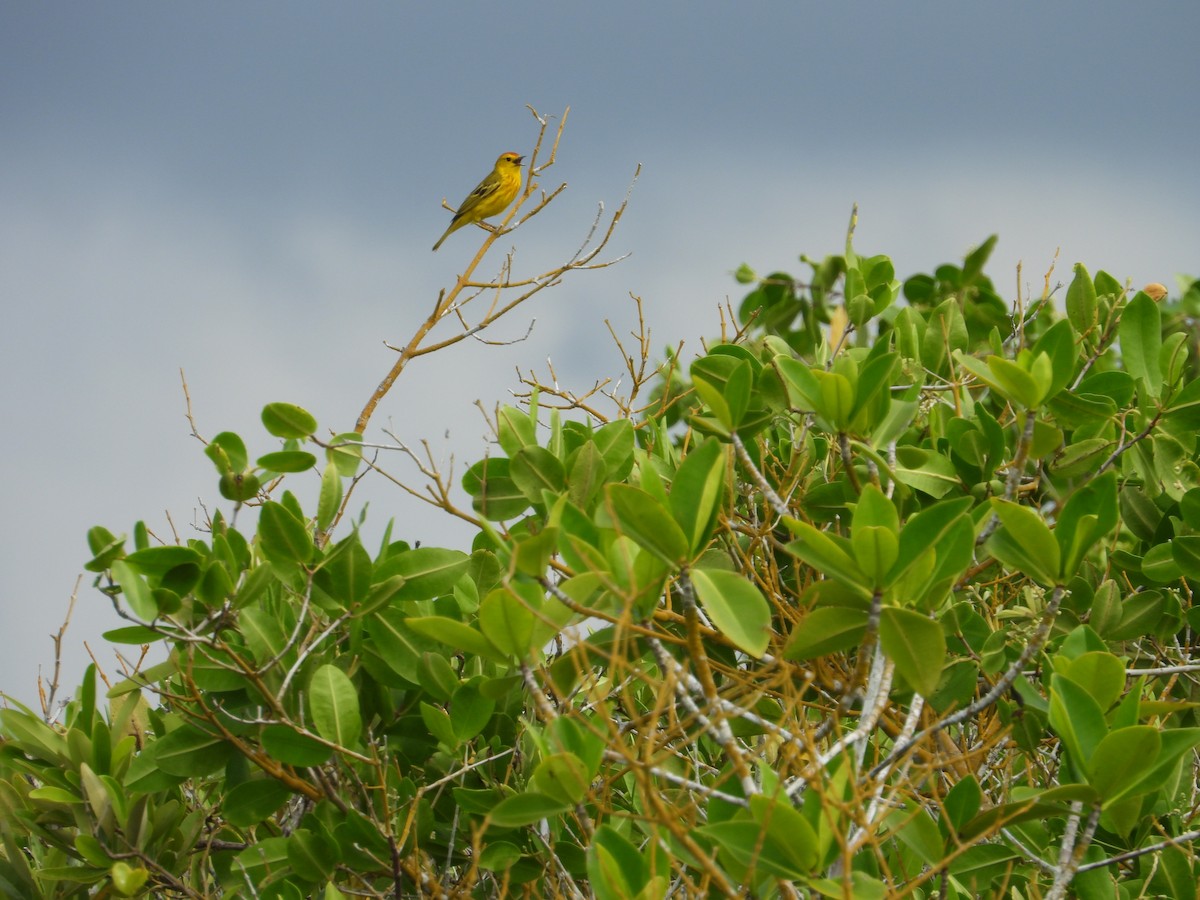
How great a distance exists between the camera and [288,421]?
2719mm

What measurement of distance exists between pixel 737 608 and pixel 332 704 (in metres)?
1.02

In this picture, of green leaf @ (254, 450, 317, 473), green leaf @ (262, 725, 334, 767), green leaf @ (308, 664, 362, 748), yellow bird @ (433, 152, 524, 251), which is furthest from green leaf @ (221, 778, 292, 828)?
yellow bird @ (433, 152, 524, 251)

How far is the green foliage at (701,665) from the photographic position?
1800mm

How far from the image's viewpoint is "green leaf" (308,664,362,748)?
237cm

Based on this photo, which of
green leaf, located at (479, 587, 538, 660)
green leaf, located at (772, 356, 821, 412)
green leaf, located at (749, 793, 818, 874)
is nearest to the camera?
green leaf, located at (749, 793, 818, 874)

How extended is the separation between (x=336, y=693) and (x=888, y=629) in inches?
46.6

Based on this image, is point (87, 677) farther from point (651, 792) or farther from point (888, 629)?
point (888, 629)

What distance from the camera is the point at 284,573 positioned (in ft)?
8.40

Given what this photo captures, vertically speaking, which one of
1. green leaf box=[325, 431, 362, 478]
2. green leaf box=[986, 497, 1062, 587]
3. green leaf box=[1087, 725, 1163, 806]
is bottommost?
green leaf box=[1087, 725, 1163, 806]

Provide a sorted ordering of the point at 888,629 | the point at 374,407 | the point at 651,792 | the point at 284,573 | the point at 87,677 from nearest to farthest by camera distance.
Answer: the point at 651,792, the point at 888,629, the point at 284,573, the point at 87,677, the point at 374,407

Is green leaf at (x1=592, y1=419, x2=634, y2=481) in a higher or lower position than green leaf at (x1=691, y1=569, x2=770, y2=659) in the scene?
higher

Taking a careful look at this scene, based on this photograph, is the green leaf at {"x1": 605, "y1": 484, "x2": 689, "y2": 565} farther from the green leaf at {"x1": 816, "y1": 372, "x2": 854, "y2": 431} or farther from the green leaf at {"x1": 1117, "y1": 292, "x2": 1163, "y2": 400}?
the green leaf at {"x1": 1117, "y1": 292, "x2": 1163, "y2": 400}

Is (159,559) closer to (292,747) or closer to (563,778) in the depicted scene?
(292,747)

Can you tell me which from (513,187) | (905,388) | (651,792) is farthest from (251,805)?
(513,187)
